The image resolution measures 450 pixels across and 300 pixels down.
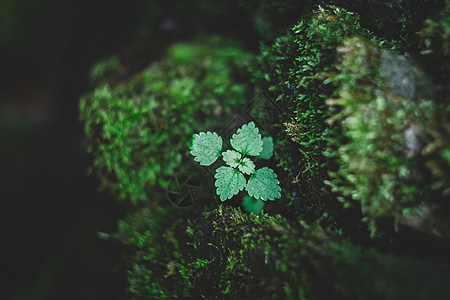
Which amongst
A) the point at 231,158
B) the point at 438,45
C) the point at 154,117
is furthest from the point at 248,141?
the point at 438,45

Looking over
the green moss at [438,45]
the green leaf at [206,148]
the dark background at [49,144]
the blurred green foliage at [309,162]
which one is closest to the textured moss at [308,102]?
the blurred green foliage at [309,162]

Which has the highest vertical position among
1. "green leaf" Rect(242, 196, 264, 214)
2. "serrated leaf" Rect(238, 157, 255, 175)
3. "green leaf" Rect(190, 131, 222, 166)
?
"green leaf" Rect(190, 131, 222, 166)

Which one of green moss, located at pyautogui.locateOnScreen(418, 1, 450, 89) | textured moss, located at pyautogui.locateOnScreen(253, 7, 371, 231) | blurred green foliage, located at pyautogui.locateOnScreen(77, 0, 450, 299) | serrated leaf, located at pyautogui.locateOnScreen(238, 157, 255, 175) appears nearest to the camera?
blurred green foliage, located at pyautogui.locateOnScreen(77, 0, 450, 299)

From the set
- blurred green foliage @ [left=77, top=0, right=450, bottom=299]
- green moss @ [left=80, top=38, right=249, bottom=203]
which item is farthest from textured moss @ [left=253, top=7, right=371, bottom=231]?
green moss @ [left=80, top=38, right=249, bottom=203]

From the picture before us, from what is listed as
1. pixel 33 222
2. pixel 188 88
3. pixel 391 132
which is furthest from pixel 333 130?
pixel 33 222

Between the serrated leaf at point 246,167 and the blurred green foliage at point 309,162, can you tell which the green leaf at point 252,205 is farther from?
the serrated leaf at point 246,167

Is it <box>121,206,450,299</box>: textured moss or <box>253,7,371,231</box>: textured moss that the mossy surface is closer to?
<box>253,7,371,231</box>: textured moss

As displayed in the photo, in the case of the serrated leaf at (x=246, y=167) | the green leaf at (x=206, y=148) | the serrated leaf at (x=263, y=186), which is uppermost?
the green leaf at (x=206, y=148)

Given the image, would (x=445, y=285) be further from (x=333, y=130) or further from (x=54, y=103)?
(x=54, y=103)
